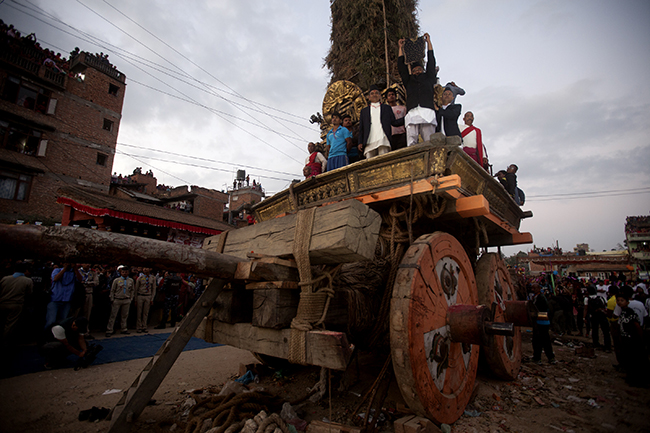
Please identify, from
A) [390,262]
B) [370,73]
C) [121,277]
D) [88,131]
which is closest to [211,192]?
[88,131]

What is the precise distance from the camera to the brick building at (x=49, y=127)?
16.0 meters

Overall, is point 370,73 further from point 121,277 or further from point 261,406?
point 121,277

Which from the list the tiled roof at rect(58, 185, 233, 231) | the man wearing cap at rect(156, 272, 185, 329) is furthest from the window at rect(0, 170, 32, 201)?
the man wearing cap at rect(156, 272, 185, 329)

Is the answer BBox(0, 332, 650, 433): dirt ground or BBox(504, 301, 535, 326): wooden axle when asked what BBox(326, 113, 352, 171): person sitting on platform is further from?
BBox(504, 301, 535, 326): wooden axle

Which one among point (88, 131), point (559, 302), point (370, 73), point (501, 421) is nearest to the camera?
point (501, 421)

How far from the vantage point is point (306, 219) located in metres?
2.14

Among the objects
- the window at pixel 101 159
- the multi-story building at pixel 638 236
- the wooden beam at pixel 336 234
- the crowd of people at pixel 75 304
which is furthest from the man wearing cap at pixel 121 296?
the multi-story building at pixel 638 236

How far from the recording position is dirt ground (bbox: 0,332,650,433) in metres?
2.94

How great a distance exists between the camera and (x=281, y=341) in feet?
7.29

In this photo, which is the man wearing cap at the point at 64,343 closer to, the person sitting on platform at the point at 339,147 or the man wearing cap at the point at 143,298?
the man wearing cap at the point at 143,298

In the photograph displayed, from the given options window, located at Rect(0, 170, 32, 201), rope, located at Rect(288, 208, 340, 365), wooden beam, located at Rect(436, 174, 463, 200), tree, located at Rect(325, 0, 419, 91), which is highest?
tree, located at Rect(325, 0, 419, 91)

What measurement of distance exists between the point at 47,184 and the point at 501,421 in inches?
924

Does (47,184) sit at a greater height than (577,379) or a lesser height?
greater

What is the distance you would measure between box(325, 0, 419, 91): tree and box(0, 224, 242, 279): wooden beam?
5555 millimetres
